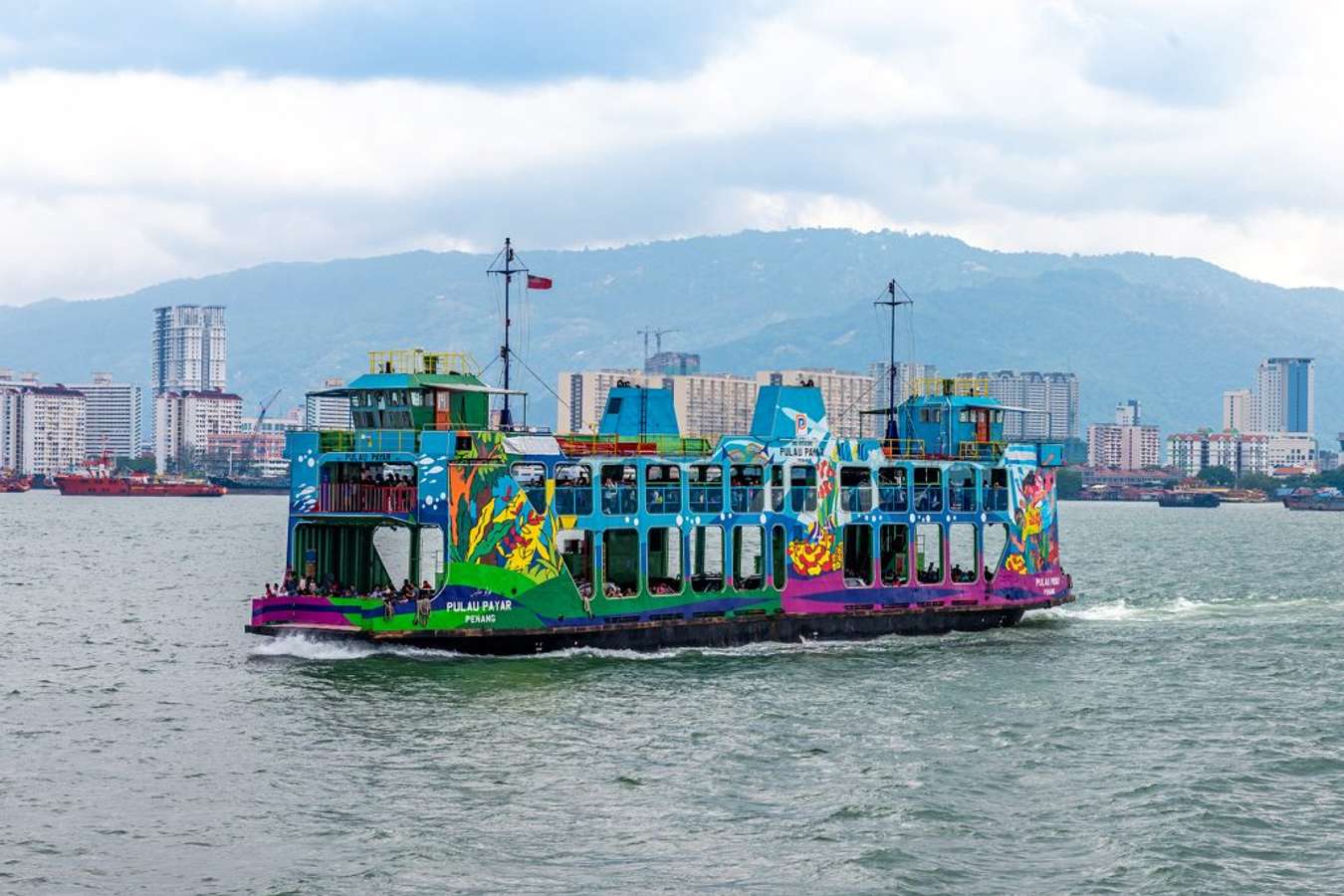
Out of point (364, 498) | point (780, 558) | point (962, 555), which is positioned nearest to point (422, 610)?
point (364, 498)

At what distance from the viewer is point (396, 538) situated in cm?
12812

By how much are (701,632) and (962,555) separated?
2456 inches

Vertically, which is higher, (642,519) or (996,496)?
(996,496)

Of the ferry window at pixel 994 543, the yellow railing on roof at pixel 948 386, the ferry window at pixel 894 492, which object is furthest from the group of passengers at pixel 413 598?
the ferry window at pixel 994 543

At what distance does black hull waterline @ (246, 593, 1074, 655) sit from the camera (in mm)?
42375

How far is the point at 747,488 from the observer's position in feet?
160

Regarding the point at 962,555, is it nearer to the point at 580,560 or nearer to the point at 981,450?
the point at 981,450

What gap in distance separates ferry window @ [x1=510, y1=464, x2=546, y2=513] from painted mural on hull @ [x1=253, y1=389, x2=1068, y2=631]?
2.2 inches

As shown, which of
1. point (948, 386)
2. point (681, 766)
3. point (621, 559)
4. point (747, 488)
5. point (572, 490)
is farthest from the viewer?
point (948, 386)

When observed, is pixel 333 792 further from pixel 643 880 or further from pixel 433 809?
pixel 643 880

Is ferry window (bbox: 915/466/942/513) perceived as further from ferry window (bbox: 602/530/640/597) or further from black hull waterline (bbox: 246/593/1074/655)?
ferry window (bbox: 602/530/640/597)

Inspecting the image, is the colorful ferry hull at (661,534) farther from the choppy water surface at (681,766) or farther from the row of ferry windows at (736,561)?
the choppy water surface at (681,766)

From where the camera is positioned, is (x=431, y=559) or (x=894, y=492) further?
(x=431, y=559)

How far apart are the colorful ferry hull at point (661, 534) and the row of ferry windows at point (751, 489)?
0.20ft
